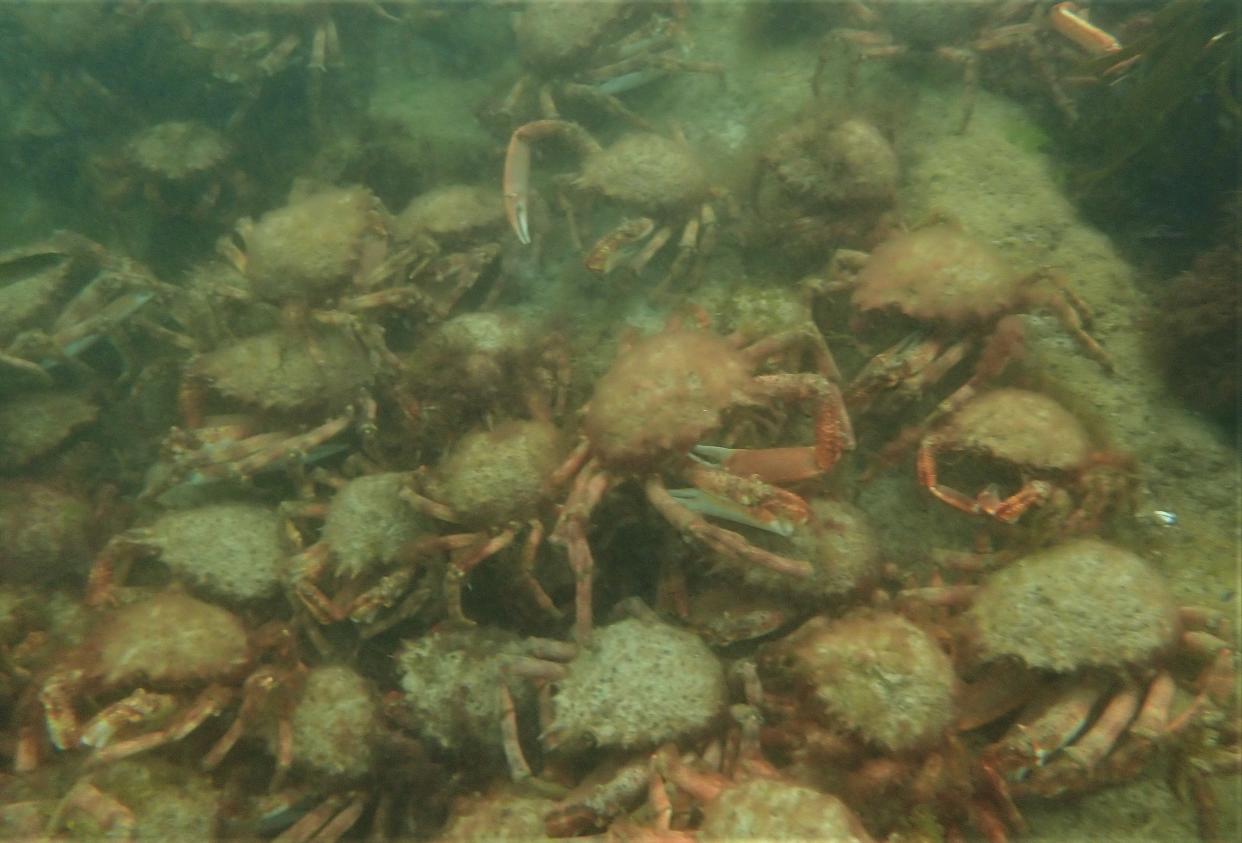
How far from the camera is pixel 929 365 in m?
3.65

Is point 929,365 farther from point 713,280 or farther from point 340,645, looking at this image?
point 340,645

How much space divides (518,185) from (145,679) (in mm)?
3161

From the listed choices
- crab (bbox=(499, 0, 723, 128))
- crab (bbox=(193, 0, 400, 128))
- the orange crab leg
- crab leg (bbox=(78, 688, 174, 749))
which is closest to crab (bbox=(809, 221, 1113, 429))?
the orange crab leg

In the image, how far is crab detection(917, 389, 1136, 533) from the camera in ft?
10.7

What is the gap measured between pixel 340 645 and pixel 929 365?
321 cm

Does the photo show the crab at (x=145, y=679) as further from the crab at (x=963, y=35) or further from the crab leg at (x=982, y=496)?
the crab at (x=963, y=35)

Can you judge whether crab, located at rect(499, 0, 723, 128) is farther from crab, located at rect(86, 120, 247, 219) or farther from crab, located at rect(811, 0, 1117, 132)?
crab, located at rect(86, 120, 247, 219)

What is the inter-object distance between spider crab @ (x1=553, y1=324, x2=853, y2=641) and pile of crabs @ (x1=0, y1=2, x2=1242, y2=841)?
2 centimetres

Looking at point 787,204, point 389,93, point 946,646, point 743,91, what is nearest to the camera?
point 946,646

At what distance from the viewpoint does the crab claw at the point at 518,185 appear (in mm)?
4430

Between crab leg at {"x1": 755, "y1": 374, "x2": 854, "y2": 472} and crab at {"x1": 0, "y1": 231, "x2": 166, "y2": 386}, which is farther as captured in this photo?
crab at {"x1": 0, "y1": 231, "x2": 166, "y2": 386}

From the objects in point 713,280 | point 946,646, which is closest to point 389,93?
point 713,280

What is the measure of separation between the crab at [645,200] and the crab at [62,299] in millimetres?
2530

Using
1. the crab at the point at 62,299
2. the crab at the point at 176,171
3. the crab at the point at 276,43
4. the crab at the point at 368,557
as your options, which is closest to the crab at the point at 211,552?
the crab at the point at 368,557
